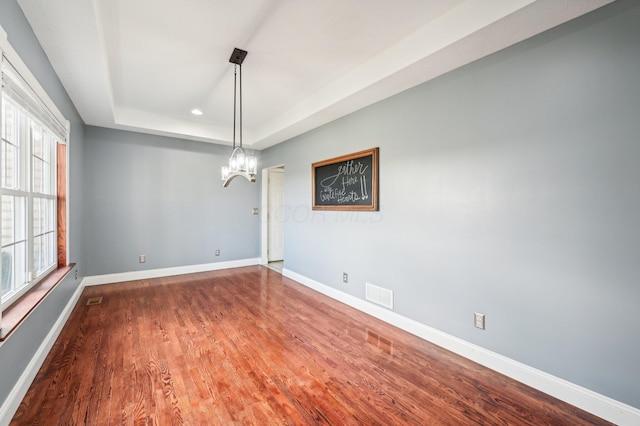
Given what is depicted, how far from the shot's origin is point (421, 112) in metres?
2.78

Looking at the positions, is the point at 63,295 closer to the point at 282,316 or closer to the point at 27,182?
the point at 27,182

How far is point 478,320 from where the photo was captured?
2.32m

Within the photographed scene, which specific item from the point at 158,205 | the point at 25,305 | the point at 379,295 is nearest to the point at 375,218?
the point at 379,295

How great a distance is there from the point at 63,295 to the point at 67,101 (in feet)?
7.21

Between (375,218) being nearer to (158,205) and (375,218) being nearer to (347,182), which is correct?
(347,182)

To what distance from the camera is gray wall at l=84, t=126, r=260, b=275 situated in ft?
14.6

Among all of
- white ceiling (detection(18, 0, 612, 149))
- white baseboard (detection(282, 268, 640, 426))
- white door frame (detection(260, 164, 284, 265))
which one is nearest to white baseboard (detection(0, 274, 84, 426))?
white ceiling (detection(18, 0, 612, 149))

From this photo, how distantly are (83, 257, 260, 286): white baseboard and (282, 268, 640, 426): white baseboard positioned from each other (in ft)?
11.3

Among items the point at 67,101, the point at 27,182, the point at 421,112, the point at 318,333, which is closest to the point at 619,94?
the point at 421,112

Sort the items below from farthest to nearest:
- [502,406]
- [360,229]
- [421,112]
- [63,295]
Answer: [360,229] → [63,295] → [421,112] → [502,406]

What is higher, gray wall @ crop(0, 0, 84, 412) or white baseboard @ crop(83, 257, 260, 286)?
gray wall @ crop(0, 0, 84, 412)

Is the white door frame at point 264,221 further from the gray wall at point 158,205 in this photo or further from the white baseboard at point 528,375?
the white baseboard at point 528,375

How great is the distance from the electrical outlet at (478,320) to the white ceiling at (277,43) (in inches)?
84.6

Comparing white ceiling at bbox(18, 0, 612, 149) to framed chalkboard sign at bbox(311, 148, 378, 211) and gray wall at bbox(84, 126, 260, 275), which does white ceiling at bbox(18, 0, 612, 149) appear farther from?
gray wall at bbox(84, 126, 260, 275)
